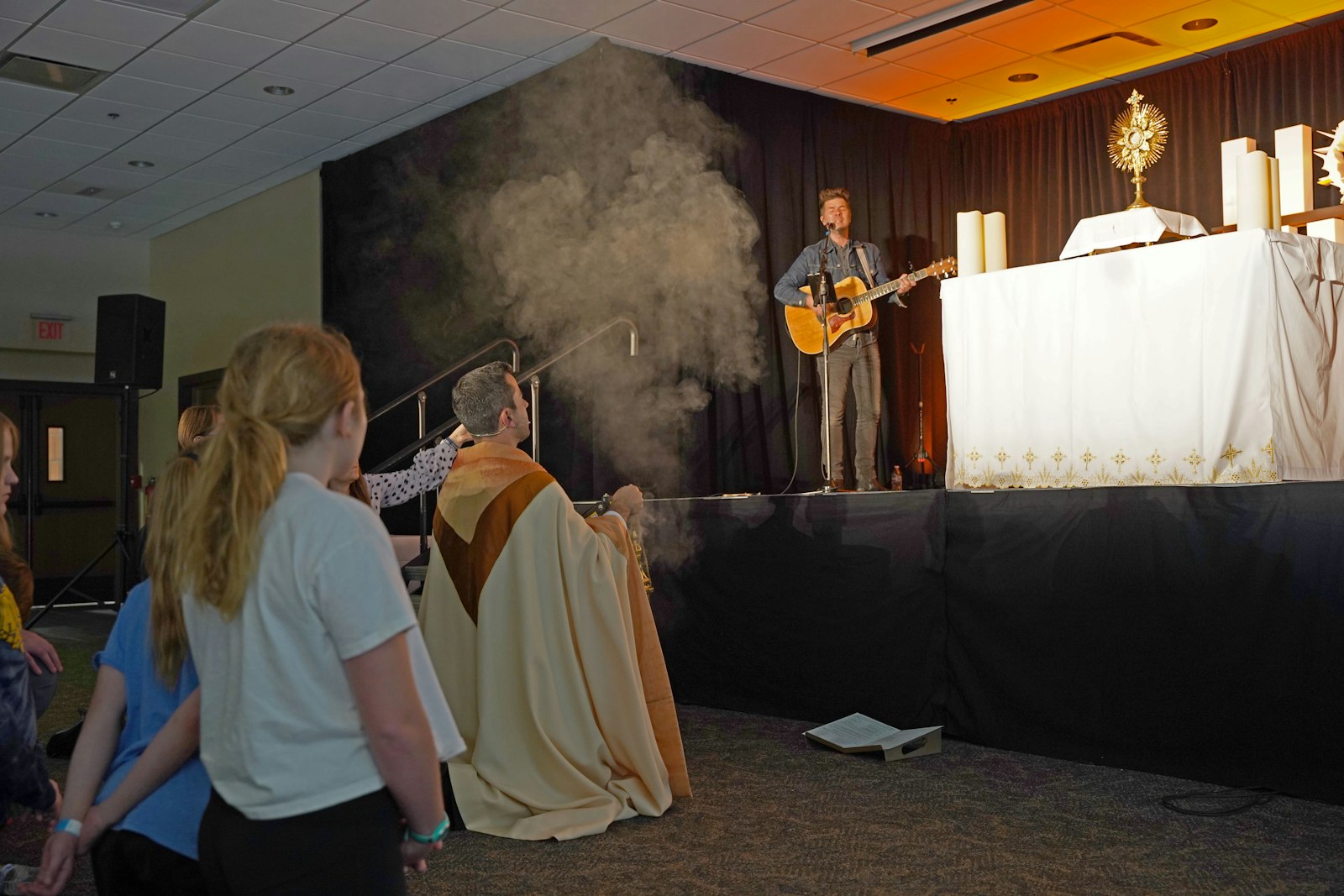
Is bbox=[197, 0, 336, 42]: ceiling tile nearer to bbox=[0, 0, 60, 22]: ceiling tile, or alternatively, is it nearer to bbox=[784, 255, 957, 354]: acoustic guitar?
bbox=[0, 0, 60, 22]: ceiling tile

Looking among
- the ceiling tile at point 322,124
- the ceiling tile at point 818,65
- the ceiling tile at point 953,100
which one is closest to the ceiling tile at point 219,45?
the ceiling tile at point 322,124

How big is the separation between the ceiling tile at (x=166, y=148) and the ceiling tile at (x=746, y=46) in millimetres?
3832

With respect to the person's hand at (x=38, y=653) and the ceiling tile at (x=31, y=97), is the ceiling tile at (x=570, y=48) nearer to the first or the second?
the ceiling tile at (x=31, y=97)

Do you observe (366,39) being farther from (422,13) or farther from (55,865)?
(55,865)

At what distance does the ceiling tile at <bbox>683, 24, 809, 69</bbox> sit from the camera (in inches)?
263

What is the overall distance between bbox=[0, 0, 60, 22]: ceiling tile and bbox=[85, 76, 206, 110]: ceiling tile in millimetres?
956

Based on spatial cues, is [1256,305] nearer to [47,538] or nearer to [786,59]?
[786,59]

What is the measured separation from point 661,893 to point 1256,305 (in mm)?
2742

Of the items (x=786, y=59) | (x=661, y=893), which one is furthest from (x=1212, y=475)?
(x=786, y=59)

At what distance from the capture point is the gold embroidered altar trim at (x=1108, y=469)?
400 cm

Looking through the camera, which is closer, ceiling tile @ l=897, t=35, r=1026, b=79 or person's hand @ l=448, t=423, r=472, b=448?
person's hand @ l=448, t=423, r=472, b=448

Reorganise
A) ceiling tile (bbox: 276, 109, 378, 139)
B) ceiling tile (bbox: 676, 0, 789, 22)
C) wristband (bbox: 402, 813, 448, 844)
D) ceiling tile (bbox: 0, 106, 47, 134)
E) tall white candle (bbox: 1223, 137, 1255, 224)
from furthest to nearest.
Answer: ceiling tile (bbox: 276, 109, 378, 139), ceiling tile (bbox: 0, 106, 47, 134), ceiling tile (bbox: 676, 0, 789, 22), tall white candle (bbox: 1223, 137, 1255, 224), wristband (bbox: 402, 813, 448, 844)

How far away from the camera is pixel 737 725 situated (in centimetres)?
498

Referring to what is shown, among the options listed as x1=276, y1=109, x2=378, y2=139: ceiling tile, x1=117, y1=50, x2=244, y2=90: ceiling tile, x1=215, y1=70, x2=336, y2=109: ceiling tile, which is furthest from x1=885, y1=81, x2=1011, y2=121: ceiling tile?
x1=117, y1=50, x2=244, y2=90: ceiling tile
